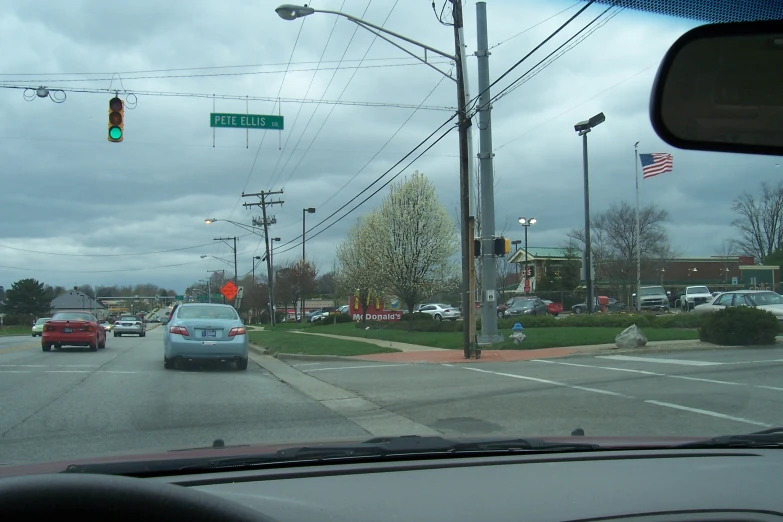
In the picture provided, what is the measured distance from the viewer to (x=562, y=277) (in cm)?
6316

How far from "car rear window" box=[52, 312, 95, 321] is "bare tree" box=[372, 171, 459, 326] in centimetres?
1624

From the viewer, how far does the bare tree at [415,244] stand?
118 feet

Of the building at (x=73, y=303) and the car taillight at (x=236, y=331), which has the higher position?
the building at (x=73, y=303)

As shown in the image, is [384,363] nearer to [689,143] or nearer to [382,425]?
[382,425]

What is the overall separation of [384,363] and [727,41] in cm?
1568

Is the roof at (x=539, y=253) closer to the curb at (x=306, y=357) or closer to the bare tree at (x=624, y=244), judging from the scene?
the bare tree at (x=624, y=244)

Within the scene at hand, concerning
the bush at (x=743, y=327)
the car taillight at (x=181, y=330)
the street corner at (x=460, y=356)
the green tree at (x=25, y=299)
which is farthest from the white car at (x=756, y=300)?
the green tree at (x=25, y=299)

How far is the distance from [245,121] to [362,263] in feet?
90.5

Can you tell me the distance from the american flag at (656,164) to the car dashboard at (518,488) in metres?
24.6

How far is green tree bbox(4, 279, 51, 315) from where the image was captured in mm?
82000

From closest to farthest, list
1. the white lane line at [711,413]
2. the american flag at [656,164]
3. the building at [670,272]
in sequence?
the white lane line at [711,413]
the american flag at [656,164]
the building at [670,272]

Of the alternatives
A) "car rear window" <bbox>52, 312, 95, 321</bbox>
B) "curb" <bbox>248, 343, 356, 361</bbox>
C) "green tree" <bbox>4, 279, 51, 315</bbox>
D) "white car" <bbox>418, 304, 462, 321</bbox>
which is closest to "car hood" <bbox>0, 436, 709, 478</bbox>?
"curb" <bbox>248, 343, 356, 361</bbox>

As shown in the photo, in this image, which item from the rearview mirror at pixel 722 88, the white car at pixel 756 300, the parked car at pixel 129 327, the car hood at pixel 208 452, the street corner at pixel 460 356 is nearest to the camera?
the rearview mirror at pixel 722 88

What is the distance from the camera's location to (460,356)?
19609mm
